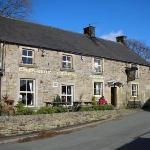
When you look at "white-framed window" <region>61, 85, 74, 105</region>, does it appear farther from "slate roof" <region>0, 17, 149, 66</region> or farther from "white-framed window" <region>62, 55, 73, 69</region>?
"slate roof" <region>0, 17, 149, 66</region>

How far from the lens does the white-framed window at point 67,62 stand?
30.0 meters

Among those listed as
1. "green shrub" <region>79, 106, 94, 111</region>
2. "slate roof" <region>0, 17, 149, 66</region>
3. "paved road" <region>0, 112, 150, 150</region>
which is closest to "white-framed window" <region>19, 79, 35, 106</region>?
"slate roof" <region>0, 17, 149, 66</region>

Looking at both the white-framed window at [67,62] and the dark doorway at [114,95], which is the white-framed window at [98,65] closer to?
the dark doorway at [114,95]

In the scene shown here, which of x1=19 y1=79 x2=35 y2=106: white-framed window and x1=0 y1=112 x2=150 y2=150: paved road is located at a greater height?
x1=19 y1=79 x2=35 y2=106: white-framed window

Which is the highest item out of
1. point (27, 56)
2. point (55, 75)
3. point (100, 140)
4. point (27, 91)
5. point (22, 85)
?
point (27, 56)

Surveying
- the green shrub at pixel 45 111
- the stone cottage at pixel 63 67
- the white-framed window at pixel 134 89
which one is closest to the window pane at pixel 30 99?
the stone cottage at pixel 63 67

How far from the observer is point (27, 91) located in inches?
1054

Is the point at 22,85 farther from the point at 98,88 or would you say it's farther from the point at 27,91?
the point at 98,88

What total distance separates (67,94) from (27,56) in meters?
4.92

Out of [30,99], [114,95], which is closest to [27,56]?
[30,99]

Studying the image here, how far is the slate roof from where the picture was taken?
27.6 metres

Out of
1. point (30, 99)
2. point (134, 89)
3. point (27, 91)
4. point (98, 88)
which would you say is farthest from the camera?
point (134, 89)

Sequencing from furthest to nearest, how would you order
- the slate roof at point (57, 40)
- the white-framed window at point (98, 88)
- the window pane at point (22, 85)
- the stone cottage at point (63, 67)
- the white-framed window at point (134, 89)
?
the white-framed window at point (134, 89)
the white-framed window at point (98, 88)
the slate roof at point (57, 40)
the window pane at point (22, 85)
the stone cottage at point (63, 67)

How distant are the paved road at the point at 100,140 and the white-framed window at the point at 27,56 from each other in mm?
7497
